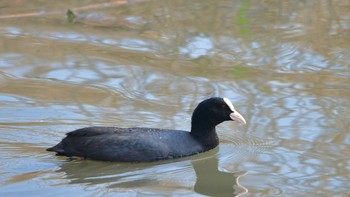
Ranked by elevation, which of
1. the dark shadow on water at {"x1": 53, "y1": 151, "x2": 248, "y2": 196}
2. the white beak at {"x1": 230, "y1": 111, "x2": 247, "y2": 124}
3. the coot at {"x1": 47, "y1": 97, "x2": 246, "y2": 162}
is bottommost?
the dark shadow on water at {"x1": 53, "y1": 151, "x2": 248, "y2": 196}

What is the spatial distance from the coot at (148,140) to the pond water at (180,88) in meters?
0.10

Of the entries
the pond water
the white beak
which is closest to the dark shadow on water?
the pond water

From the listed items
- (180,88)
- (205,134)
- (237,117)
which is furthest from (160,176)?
(180,88)

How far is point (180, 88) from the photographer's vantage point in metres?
9.76

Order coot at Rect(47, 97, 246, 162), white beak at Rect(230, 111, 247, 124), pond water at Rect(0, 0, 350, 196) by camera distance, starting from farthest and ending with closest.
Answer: white beak at Rect(230, 111, 247, 124), coot at Rect(47, 97, 246, 162), pond water at Rect(0, 0, 350, 196)

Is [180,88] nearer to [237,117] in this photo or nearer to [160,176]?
[237,117]

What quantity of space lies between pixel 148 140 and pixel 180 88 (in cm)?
191

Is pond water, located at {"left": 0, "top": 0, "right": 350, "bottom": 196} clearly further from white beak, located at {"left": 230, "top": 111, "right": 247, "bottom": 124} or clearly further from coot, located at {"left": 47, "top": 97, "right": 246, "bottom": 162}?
white beak, located at {"left": 230, "top": 111, "right": 247, "bottom": 124}

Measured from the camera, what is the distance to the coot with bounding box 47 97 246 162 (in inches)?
307

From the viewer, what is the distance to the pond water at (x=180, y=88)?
24.5ft

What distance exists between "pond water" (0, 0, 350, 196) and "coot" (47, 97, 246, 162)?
100mm

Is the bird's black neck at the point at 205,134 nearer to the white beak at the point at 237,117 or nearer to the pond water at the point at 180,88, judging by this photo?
the pond water at the point at 180,88

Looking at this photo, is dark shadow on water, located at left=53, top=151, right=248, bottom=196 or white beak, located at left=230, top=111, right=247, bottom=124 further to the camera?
white beak, located at left=230, top=111, right=247, bottom=124

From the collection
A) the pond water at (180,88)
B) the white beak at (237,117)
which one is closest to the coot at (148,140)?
the white beak at (237,117)
